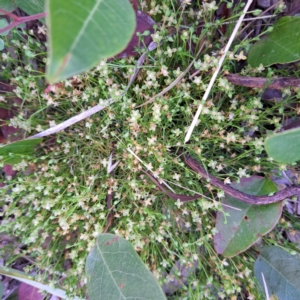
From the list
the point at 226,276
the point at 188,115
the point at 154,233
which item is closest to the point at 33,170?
the point at 154,233

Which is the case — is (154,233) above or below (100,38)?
below

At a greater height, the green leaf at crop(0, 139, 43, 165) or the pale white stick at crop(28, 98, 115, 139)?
the pale white stick at crop(28, 98, 115, 139)

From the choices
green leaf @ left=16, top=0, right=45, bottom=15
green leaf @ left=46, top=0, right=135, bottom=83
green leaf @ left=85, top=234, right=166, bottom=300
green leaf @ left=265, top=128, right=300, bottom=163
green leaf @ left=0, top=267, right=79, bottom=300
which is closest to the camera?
green leaf @ left=46, top=0, right=135, bottom=83

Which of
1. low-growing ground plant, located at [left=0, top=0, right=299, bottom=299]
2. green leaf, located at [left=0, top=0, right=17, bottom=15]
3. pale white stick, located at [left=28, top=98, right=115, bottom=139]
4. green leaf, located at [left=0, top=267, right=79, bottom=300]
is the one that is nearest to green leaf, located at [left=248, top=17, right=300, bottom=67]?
low-growing ground plant, located at [left=0, top=0, right=299, bottom=299]

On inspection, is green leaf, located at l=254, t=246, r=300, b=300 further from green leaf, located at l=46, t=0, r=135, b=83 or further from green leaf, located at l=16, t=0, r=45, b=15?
green leaf, located at l=16, t=0, r=45, b=15

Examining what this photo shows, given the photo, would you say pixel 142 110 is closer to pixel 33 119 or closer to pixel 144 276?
pixel 33 119
